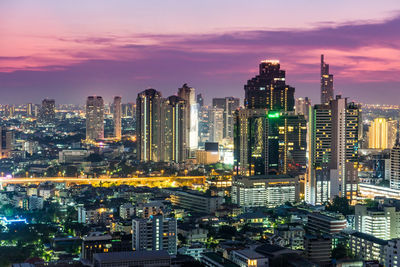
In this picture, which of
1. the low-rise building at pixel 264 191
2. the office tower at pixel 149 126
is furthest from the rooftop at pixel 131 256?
the office tower at pixel 149 126

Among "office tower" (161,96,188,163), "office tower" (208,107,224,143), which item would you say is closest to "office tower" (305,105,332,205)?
"office tower" (161,96,188,163)

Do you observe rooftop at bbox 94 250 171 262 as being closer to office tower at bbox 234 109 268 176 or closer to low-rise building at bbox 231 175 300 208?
low-rise building at bbox 231 175 300 208

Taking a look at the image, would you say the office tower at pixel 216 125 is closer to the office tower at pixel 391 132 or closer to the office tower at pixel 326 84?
the office tower at pixel 326 84

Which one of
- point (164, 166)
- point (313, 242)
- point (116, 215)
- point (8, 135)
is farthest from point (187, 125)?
point (313, 242)

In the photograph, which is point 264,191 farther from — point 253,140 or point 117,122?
point 117,122

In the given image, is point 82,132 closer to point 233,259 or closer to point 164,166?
point 164,166

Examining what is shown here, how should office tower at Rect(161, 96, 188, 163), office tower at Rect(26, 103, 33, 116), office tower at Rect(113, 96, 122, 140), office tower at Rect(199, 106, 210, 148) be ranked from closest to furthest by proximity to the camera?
office tower at Rect(161, 96, 188, 163), office tower at Rect(199, 106, 210, 148), office tower at Rect(113, 96, 122, 140), office tower at Rect(26, 103, 33, 116)
